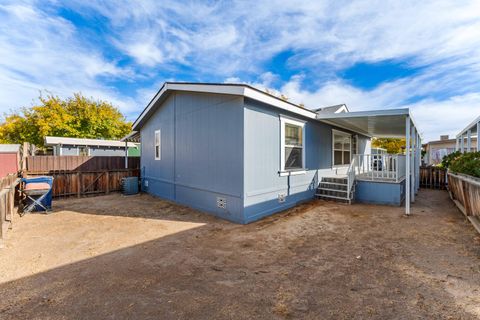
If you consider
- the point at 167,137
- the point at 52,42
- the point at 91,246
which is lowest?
the point at 91,246

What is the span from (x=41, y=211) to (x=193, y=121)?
5173 mm

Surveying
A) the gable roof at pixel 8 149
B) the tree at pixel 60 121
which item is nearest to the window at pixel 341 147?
the gable roof at pixel 8 149

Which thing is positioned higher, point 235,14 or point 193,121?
point 235,14

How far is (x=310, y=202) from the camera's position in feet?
24.6

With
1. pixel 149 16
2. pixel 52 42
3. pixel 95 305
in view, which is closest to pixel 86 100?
pixel 52 42

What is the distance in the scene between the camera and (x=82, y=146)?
15.9 metres

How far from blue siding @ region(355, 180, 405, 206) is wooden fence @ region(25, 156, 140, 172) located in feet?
34.8

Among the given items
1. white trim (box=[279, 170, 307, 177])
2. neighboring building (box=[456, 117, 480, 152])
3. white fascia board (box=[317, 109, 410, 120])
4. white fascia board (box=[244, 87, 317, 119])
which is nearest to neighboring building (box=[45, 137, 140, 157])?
white trim (box=[279, 170, 307, 177])

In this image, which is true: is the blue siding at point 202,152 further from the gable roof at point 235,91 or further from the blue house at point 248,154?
the gable roof at point 235,91

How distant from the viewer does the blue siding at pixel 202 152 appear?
5484 millimetres

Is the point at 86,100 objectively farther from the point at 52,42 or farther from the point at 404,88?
the point at 404,88

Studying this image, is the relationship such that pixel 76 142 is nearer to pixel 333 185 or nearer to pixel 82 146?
pixel 82 146

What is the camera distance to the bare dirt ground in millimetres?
2266

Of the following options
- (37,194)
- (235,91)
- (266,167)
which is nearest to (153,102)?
(37,194)
